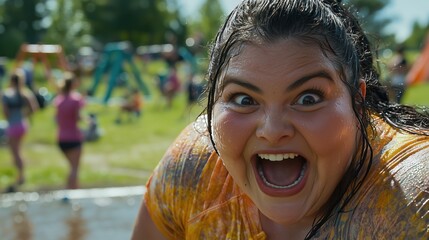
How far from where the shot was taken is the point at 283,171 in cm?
168

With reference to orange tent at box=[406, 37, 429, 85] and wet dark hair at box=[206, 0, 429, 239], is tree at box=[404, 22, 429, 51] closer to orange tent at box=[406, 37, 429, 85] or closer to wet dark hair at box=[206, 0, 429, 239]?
orange tent at box=[406, 37, 429, 85]


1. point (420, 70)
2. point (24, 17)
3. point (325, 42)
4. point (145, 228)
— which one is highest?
point (325, 42)

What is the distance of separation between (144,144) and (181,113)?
17.8ft

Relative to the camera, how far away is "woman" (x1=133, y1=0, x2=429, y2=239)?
1597 mm

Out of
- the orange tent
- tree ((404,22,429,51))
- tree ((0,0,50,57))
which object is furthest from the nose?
tree ((404,22,429,51))

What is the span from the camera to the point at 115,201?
6922mm

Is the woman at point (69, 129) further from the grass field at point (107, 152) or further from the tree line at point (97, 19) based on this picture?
the tree line at point (97, 19)

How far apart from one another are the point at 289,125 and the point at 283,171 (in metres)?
0.14

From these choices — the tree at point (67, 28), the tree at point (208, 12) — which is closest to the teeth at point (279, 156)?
the tree at point (67, 28)

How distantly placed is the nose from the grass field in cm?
407

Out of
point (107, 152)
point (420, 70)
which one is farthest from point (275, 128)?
point (420, 70)

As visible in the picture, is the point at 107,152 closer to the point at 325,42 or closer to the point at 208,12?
the point at 325,42

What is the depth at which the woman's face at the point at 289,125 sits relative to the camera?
1.60m

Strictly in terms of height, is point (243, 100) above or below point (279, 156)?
above
